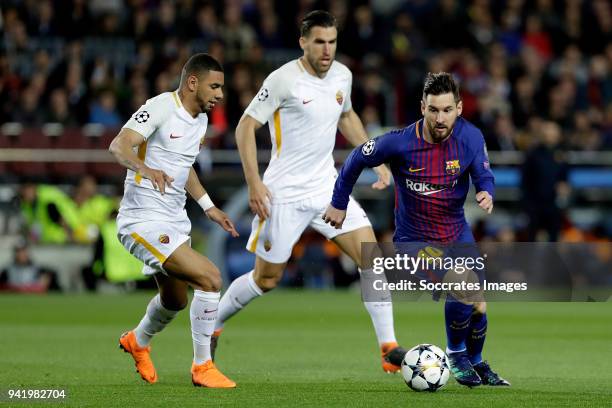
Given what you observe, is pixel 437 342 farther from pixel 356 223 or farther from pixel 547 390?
pixel 547 390

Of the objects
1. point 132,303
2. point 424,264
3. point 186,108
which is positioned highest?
point 186,108

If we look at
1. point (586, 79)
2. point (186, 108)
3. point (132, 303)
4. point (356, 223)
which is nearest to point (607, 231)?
point (586, 79)

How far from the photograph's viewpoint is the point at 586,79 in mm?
21688

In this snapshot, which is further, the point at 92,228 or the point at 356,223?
the point at 92,228

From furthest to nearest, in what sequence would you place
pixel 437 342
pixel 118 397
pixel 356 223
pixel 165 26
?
pixel 165 26 → pixel 437 342 → pixel 356 223 → pixel 118 397

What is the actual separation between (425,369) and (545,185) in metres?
9.87

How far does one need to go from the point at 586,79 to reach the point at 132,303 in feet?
30.1

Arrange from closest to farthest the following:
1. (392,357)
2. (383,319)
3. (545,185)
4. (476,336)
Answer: (476,336) < (392,357) < (383,319) < (545,185)

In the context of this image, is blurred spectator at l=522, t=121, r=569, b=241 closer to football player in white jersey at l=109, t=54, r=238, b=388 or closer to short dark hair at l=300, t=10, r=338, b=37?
short dark hair at l=300, t=10, r=338, b=37

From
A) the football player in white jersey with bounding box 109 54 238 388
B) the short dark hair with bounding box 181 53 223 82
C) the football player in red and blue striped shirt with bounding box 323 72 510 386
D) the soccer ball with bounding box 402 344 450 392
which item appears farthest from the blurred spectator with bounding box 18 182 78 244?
the soccer ball with bounding box 402 344 450 392

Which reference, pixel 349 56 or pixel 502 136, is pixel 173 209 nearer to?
pixel 502 136

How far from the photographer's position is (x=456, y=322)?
838cm

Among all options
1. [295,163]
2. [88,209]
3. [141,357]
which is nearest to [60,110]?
[88,209]

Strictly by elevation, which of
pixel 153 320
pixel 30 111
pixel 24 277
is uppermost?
pixel 30 111
